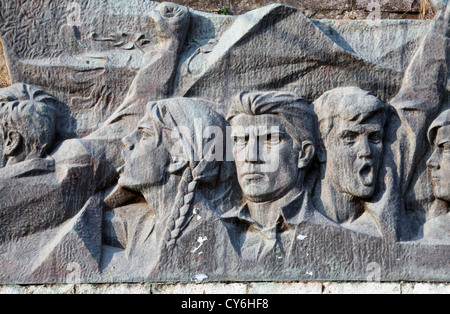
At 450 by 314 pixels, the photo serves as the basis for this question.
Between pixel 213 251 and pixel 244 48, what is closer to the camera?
pixel 213 251

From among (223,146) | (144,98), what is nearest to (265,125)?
(223,146)

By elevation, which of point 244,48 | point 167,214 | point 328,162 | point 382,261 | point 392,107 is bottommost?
point 382,261

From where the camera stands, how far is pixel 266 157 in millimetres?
3605

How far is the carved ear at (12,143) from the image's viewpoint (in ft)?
12.1

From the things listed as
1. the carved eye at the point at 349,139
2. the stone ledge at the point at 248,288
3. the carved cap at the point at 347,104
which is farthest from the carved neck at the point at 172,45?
the stone ledge at the point at 248,288


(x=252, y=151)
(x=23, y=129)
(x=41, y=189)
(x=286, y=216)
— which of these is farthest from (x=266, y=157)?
(x=23, y=129)

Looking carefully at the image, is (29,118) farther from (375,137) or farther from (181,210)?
(375,137)

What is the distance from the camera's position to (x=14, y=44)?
384 centimetres

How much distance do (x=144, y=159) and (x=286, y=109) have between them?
748 millimetres

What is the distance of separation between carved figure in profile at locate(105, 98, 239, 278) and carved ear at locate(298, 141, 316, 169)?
1.15 ft

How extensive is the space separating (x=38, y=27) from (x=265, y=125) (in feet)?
4.31

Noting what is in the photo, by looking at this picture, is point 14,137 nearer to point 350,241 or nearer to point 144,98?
point 144,98

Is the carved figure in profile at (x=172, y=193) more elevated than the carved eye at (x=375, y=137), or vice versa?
the carved eye at (x=375, y=137)

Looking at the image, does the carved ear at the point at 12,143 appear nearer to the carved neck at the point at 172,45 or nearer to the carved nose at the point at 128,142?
the carved nose at the point at 128,142
